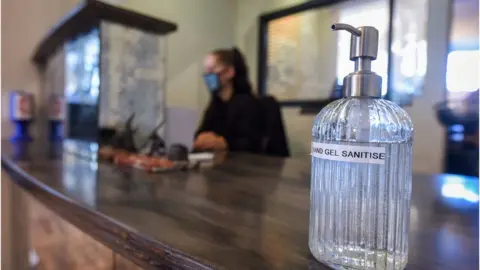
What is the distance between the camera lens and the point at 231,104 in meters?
1.67

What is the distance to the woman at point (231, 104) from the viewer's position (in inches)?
63.7

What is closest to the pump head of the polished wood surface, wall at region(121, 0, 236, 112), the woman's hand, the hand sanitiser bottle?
the hand sanitiser bottle

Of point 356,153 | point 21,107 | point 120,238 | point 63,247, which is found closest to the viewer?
point 356,153

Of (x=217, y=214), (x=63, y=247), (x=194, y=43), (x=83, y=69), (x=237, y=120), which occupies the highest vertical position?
(x=194, y=43)

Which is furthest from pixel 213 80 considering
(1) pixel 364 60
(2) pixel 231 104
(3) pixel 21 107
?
(1) pixel 364 60

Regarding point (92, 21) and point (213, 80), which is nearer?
point (92, 21)

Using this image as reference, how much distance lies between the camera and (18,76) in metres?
1.65

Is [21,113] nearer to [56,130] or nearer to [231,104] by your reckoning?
[56,130]

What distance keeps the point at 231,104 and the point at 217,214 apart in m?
1.24

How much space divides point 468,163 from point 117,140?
46.4 inches

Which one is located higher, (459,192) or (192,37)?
(192,37)

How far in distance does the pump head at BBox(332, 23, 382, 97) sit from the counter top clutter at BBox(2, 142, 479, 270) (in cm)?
13

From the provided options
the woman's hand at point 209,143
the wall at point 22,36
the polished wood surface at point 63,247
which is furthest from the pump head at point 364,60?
the wall at point 22,36

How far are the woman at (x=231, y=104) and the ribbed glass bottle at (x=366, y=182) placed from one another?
1265mm
